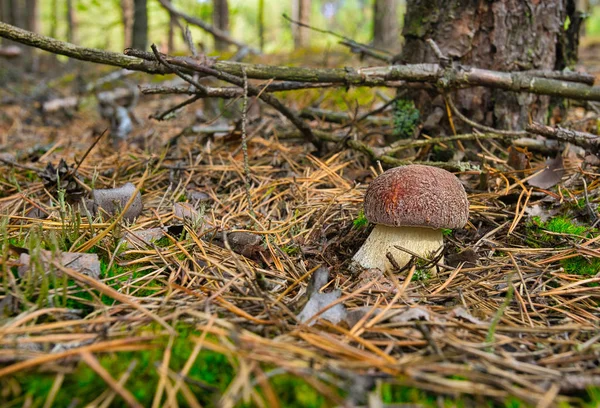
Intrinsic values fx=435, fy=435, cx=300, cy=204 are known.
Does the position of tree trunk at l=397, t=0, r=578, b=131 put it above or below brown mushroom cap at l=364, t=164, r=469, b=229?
above

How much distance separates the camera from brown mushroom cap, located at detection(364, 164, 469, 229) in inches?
73.9

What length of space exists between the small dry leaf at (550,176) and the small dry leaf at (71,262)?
232 centimetres

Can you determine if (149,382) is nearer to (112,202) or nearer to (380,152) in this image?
(112,202)

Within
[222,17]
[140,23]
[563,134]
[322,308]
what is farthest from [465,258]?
[222,17]

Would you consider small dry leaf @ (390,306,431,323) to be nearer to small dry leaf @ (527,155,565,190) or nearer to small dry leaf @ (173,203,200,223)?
small dry leaf @ (173,203,200,223)

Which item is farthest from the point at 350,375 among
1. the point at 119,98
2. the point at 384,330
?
the point at 119,98

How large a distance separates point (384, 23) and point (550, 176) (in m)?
6.73

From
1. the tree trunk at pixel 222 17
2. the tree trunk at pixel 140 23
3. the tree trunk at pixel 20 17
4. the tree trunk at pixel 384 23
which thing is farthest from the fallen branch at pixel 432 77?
the tree trunk at pixel 20 17

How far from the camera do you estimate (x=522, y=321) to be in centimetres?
159

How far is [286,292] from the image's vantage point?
1.71 meters

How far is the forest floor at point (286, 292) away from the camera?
3.71ft

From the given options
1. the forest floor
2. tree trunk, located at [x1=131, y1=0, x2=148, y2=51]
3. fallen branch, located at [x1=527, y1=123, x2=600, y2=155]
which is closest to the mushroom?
the forest floor

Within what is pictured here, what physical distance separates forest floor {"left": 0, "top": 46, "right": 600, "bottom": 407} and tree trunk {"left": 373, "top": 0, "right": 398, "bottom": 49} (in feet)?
18.8

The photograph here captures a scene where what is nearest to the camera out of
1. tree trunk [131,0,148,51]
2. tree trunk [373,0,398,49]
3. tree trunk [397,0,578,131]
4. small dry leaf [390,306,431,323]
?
small dry leaf [390,306,431,323]
